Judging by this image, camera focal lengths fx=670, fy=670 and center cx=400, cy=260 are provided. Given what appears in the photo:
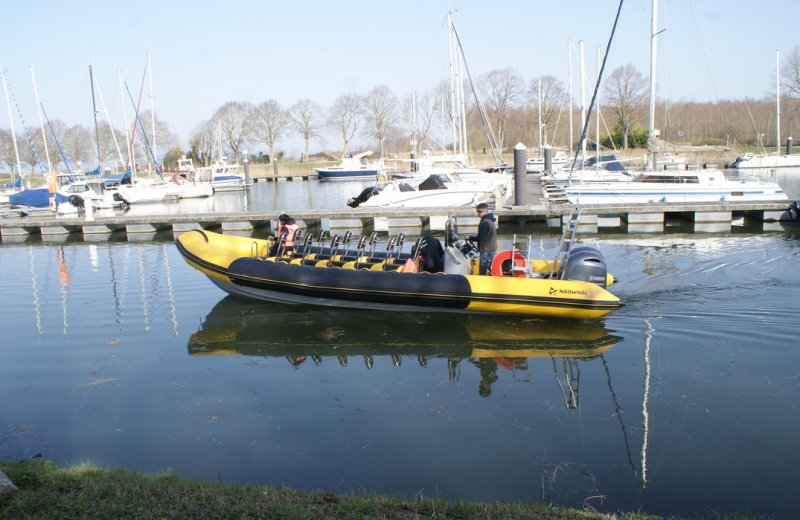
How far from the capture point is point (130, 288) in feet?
42.4

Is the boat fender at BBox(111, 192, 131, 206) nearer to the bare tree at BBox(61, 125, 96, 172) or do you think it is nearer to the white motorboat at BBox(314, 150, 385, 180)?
the white motorboat at BBox(314, 150, 385, 180)

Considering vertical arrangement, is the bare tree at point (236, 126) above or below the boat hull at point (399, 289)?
above

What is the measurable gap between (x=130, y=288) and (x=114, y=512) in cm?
967

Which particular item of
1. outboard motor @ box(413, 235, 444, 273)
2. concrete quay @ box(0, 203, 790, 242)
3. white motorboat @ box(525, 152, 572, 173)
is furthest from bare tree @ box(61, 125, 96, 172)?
outboard motor @ box(413, 235, 444, 273)

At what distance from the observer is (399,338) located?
922 centimetres

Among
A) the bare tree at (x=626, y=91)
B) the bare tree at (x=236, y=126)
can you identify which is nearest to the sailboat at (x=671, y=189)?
the bare tree at (x=626, y=91)

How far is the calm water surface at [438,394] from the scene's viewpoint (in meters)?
5.19

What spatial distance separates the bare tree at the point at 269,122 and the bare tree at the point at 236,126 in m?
0.79

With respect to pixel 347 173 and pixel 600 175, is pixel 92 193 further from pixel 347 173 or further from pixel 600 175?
pixel 347 173

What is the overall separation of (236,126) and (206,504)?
2981 inches

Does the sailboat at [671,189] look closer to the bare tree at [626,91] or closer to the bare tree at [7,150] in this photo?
the bare tree at [626,91]

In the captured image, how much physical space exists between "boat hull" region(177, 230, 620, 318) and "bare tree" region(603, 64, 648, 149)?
5350cm

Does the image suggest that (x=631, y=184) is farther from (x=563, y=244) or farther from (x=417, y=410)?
(x=417, y=410)

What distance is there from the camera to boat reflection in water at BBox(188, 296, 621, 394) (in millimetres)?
8344
